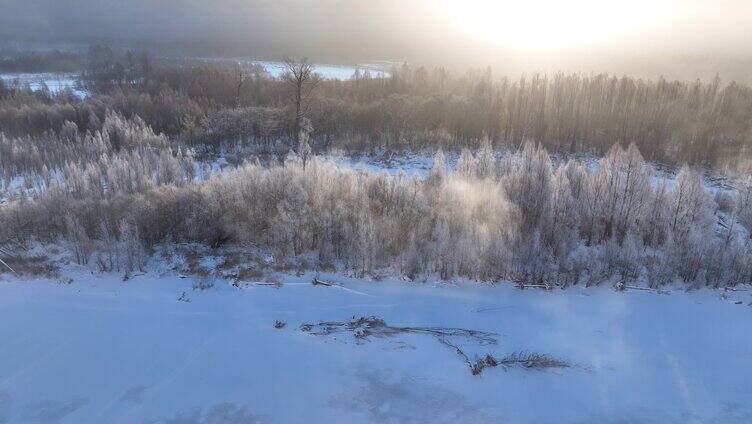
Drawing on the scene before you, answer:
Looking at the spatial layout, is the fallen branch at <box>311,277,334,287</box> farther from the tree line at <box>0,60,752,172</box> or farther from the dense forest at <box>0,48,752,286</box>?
the tree line at <box>0,60,752,172</box>

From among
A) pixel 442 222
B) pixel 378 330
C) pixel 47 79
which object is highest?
pixel 47 79

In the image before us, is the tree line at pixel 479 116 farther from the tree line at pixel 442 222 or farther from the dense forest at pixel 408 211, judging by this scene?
the tree line at pixel 442 222

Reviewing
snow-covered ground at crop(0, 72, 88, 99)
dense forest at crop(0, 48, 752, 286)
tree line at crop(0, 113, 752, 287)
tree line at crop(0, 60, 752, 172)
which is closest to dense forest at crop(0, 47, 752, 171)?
tree line at crop(0, 60, 752, 172)

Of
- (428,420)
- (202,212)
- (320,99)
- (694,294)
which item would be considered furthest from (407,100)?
(428,420)

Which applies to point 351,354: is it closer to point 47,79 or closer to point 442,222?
point 442,222

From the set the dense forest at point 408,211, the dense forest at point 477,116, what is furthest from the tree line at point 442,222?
the dense forest at point 477,116

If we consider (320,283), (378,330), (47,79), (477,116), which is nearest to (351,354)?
(378,330)

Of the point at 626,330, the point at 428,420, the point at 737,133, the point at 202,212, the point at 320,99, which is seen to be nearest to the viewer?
the point at 428,420

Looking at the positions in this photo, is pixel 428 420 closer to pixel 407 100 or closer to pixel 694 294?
pixel 694 294
